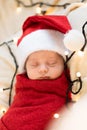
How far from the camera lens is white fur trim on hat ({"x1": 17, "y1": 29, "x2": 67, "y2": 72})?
3.48 ft

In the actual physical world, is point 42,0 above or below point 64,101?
above

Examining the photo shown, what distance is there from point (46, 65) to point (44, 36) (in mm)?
103

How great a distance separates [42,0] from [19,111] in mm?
683

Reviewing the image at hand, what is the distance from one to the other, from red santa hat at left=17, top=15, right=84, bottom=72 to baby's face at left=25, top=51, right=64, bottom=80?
2 cm

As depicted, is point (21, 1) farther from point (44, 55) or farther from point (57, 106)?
point (57, 106)

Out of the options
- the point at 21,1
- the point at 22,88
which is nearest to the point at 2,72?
the point at 22,88

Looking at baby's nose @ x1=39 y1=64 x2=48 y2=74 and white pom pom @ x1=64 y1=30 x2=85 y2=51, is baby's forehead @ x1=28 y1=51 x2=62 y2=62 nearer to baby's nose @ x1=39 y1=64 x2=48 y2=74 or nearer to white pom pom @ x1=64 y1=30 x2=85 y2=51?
baby's nose @ x1=39 y1=64 x2=48 y2=74

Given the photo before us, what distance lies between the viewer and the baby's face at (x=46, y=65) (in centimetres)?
105

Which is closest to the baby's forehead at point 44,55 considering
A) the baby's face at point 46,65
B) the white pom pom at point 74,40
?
the baby's face at point 46,65

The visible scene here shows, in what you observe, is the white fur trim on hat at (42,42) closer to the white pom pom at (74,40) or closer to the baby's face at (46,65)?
the baby's face at (46,65)

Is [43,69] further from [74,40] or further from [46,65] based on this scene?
[74,40]

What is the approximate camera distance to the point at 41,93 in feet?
3.51

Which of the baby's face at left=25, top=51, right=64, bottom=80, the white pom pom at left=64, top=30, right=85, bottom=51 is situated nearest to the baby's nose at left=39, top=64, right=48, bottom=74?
the baby's face at left=25, top=51, right=64, bottom=80

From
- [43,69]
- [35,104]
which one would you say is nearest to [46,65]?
[43,69]
